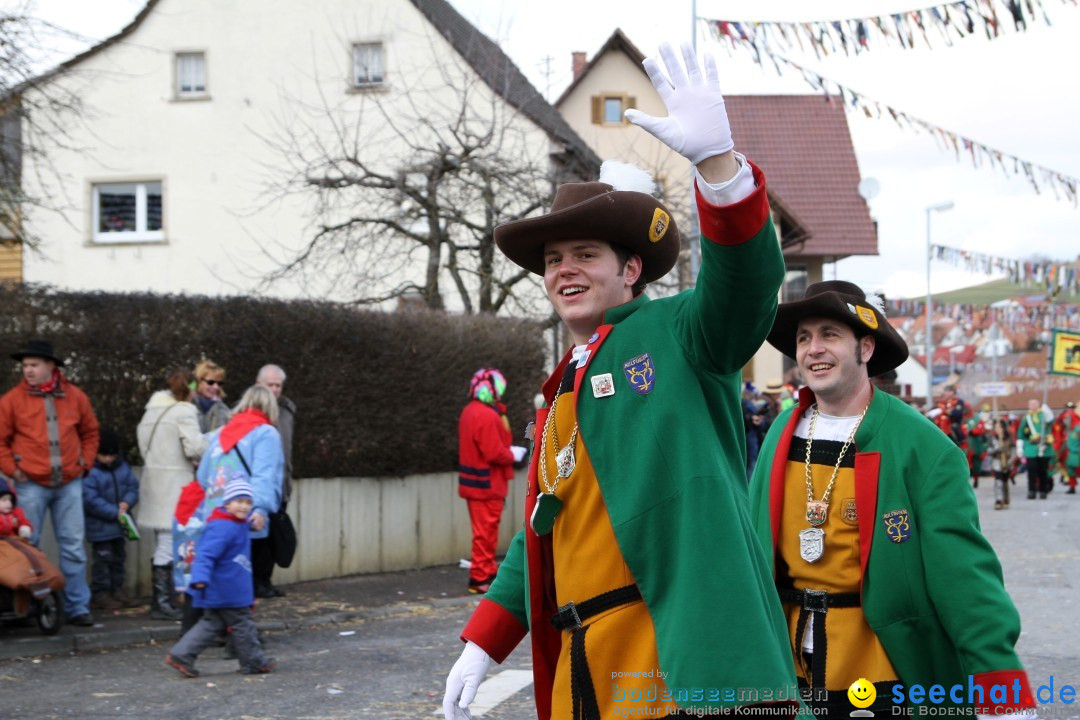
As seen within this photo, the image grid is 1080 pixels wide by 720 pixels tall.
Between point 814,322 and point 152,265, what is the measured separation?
24623 millimetres

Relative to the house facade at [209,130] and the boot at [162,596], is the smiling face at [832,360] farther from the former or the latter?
the house facade at [209,130]

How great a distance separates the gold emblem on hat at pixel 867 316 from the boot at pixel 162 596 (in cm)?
687

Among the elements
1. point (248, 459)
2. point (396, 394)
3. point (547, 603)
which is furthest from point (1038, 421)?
point (547, 603)

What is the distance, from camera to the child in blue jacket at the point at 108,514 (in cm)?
991

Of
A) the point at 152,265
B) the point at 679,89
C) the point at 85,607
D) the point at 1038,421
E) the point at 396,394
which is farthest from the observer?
the point at 152,265

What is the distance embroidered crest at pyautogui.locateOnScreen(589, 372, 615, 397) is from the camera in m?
2.99

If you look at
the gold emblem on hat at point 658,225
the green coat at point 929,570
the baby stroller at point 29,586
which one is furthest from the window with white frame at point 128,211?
the gold emblem on hat at point 658,225

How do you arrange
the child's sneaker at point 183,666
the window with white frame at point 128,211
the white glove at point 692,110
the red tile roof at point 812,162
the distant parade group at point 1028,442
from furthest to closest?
the red tile roof at point 812,162 → the window with white frame at point 128,211 → the distant parade group at point 1028,442 → the child's sneaker at point 183,666 → the white glove at point 692,110

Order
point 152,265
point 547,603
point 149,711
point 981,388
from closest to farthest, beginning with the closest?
point 547,603 → point 149,711 → point 152,265 → point 981,388

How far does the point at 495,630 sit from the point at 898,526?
4.42ft

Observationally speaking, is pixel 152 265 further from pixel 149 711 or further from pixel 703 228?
pixel 703 228

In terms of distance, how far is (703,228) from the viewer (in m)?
2.57

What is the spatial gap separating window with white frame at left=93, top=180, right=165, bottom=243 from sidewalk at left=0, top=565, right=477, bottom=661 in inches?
652

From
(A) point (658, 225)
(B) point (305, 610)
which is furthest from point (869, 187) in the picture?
(A) point (658, 225)
